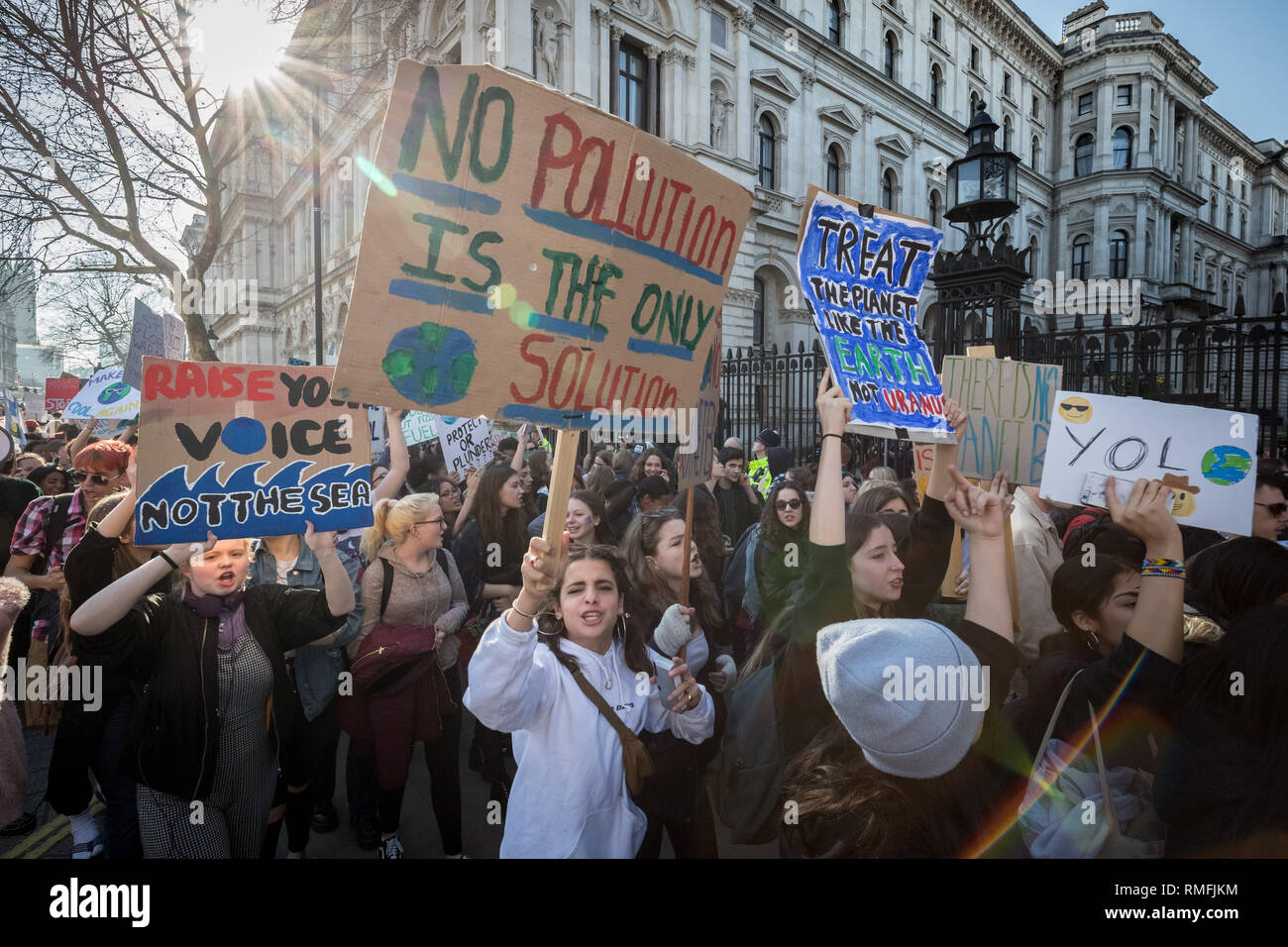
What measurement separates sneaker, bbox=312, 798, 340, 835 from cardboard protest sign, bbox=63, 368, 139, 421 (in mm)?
5147

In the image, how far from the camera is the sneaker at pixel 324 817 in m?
3.94

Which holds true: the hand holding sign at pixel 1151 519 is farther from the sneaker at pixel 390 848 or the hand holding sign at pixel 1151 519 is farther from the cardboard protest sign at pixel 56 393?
the cardboard protest sign at pixel 56 393

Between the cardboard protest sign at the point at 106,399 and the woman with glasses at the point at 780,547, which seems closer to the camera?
the woman with glasses at the point at 780,547

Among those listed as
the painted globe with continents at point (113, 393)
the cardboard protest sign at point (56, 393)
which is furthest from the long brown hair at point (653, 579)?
the cardboard protest sign at point (56, 393)

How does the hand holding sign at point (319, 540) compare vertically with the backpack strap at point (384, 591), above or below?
above

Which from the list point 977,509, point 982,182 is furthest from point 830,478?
point 982,182

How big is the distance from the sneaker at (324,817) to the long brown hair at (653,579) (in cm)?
221

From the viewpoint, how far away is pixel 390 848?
338 centimetres

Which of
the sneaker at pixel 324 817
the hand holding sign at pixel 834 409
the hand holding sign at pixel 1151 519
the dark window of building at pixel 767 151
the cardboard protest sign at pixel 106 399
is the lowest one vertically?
the sneaker at pixel 324 817

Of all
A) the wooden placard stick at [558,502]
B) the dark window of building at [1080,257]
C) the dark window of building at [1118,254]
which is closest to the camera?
the wooden placard stick at [558,502]

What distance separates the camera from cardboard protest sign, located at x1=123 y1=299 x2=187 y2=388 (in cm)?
531

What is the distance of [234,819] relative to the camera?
276 centimetres

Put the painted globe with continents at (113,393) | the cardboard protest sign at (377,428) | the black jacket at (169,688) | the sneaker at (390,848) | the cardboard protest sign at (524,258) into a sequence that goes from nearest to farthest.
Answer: the cardboard protest sign at (524,258), the black jacket at (169,688), the sneaker at (390,848), the cardboard protest sign at (377,428), the painted globe with continents at (113,393)

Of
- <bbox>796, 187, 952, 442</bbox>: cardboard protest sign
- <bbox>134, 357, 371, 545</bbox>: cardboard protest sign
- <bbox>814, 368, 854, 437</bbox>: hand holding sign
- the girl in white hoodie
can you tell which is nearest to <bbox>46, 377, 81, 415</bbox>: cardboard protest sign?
<bbox>134, 357, 371, 545</bbox>: cardboard protest sign
